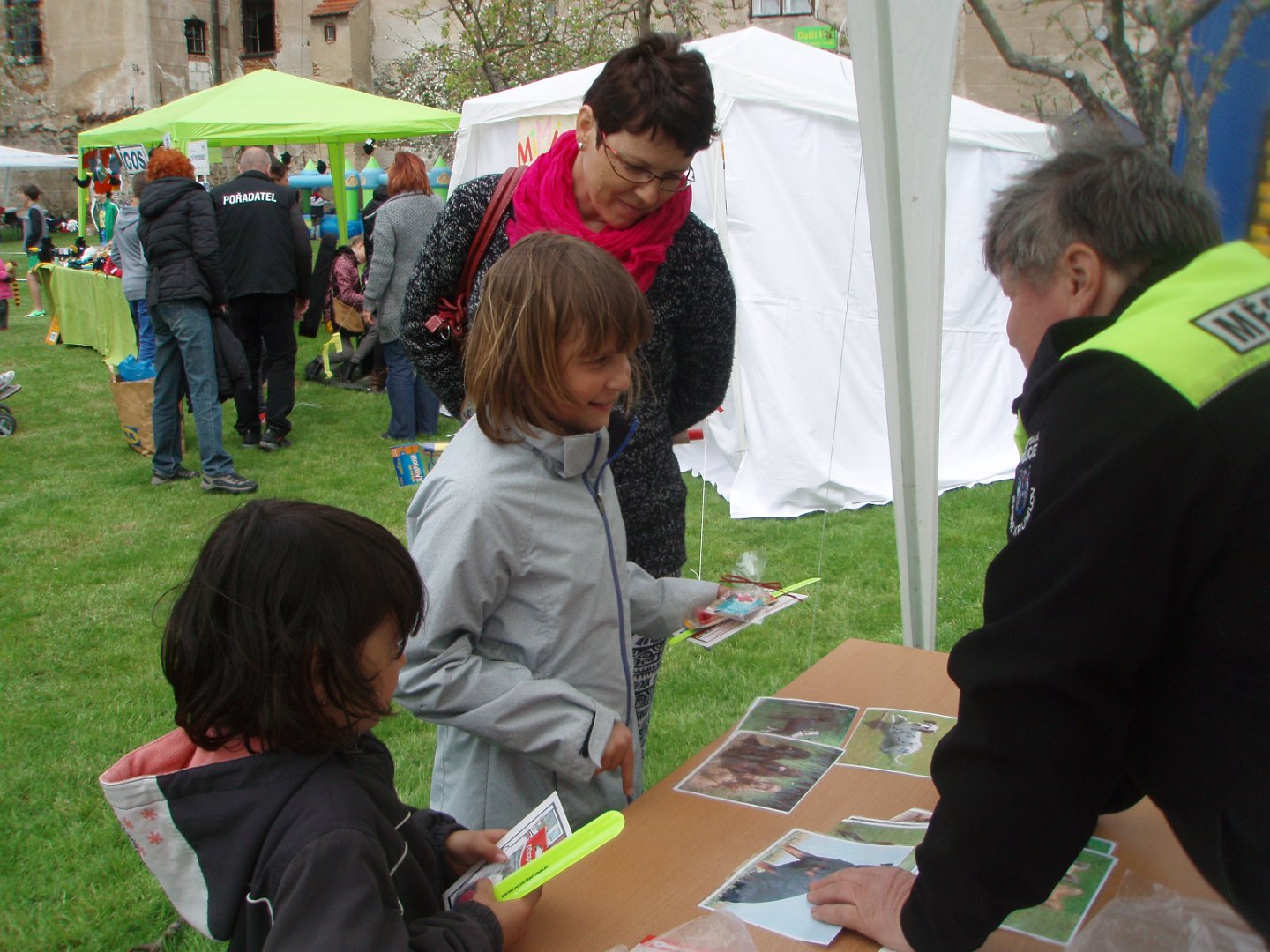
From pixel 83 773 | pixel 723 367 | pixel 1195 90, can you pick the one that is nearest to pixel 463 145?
pixel 83 773

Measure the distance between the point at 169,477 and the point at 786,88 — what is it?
14.4ft

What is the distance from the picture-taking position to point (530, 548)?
1506 millimetres

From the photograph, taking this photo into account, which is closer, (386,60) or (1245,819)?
(1245,819)

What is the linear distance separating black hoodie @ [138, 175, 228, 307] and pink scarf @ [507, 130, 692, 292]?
15.1 feet

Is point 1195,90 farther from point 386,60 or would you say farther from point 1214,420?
point 386,60

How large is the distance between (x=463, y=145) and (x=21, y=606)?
4308 mm

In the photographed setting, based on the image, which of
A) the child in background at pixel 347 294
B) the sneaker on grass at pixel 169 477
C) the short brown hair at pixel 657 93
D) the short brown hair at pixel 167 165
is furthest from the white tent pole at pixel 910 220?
the child in background at pixel 347 294

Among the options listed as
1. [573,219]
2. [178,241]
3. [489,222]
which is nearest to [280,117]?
[178,241]

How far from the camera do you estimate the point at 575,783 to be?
164 centimetres

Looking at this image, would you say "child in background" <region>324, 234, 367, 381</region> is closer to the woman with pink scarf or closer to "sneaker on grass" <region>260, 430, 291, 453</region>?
"sneaker on grass" <region>260, 430, 291, 453</region>

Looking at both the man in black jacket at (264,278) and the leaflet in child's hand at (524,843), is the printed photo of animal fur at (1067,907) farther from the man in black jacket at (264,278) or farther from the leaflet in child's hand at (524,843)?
the man in black jacket at (264,278)

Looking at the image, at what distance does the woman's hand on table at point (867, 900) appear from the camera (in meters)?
1.26

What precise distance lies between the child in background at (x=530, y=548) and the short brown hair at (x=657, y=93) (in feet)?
1.33

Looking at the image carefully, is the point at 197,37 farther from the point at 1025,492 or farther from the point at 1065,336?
the point at 1025,492
